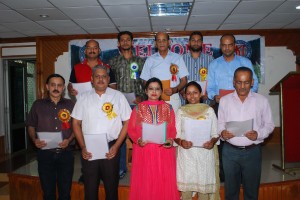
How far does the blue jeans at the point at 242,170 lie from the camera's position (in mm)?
2398

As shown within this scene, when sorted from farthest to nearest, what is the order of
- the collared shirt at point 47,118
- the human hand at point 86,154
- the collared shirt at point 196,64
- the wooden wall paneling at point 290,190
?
the collared shirt at point 196,64, the wooden wall paneling at point 290,190, the collared shirt at point 47,118, the human hand at point 86,154

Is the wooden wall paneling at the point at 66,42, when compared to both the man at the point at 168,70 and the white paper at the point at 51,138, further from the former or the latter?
the white paper at the point at 51,138

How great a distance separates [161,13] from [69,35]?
8.90ft

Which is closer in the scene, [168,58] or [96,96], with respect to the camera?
[96,96]

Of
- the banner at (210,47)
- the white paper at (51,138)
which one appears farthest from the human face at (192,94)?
the banner at (210,47)

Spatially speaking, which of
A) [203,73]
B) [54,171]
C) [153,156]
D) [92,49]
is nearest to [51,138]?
[54,171]

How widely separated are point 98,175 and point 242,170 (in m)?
1.30

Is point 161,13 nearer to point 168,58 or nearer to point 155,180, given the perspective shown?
point 168,58

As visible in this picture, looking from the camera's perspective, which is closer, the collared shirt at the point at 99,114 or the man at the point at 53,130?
the collared shirt at the point at 99,114

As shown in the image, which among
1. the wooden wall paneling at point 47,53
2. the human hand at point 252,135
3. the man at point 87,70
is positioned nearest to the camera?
the human hand at point 252,135

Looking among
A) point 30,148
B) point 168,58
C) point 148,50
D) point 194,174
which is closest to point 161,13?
point 148,50

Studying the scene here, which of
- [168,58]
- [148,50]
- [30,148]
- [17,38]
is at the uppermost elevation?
[17,38]

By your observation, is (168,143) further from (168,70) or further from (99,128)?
(168,70)

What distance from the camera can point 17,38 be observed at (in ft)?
22.9
